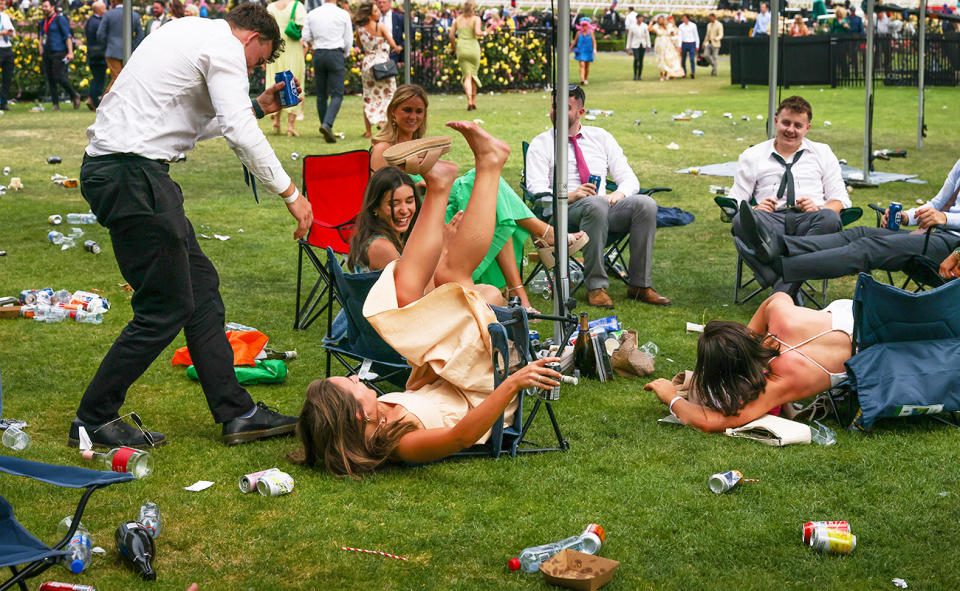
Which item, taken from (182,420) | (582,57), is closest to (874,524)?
(182,420)

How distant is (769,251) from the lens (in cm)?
600

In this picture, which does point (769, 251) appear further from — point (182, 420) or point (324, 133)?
A: point (324, 133)

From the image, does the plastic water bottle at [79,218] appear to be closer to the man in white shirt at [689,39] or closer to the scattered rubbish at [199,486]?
the scattered rubbish at [199,486]

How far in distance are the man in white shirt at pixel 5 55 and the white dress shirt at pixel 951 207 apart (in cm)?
1507

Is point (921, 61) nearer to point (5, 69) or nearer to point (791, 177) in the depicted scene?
point (791, 177)

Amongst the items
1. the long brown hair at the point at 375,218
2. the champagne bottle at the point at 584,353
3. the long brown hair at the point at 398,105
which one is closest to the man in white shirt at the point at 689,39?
the long brown hair at the point at 398,105

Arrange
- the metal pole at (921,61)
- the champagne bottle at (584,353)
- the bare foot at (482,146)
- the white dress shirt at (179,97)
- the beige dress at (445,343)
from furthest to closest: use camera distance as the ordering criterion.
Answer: the metal pole at (921,61)
the champagne bottle at (584,353)
the bare foot at (482,146)
the beige dress at (445,343)
the white dress shirt at (179,97)

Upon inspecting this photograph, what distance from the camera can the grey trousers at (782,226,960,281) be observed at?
5.87 metres

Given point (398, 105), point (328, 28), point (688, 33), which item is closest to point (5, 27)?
point (328, 28)

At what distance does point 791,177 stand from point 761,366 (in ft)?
8.94

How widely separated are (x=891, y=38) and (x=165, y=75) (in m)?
22.9

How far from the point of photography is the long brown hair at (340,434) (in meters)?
3.88

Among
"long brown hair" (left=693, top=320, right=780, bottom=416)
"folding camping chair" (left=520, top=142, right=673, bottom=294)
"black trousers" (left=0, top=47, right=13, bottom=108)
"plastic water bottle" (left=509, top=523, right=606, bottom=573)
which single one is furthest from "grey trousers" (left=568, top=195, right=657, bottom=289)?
"black trousers" (left=0, top=47, right=13, bottom=108)

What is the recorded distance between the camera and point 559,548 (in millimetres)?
3383
